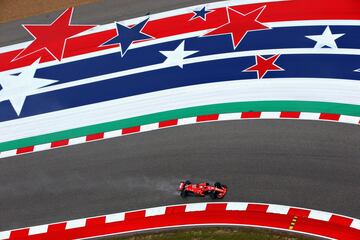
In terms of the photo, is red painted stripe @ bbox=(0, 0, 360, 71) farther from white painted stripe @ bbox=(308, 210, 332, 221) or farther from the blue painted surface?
white painted stripe @ bbox=(308, 210, 332, 221)

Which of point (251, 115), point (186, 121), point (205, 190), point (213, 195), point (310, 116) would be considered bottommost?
point (213, 195)

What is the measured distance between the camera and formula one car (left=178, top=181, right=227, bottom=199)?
1605cm

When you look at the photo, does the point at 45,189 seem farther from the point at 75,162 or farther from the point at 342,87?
the point at 342,87

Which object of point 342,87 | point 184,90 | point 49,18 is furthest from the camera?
point 49,18

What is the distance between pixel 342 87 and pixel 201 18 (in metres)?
6.72

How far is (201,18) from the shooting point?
66.9ft

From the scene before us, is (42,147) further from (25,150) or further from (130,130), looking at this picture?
(130,130)

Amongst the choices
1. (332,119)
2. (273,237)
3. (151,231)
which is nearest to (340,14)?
(332,119)

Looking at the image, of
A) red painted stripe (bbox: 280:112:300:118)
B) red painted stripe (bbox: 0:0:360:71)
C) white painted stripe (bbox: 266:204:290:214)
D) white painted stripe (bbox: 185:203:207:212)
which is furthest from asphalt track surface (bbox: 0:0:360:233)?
red painted stripe (bbox: 0:0:360:71)

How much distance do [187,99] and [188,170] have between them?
3075 millimetres

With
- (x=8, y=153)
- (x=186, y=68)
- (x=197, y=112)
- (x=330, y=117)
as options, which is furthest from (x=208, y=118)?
(x=8, y=153)

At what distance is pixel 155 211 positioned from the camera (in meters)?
16.5

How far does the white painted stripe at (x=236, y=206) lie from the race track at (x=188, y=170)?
0.23 meters

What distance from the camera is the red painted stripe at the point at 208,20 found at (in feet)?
63.6
